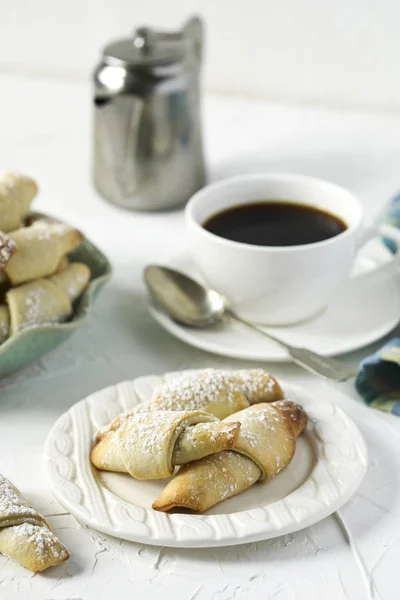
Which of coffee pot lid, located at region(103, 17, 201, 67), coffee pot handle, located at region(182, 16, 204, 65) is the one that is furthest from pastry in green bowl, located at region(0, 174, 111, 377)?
coffee pot handle, located at region(182, 16, 204, 65)

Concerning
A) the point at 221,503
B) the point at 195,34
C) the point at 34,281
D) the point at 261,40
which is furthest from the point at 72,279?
the point at 261,40

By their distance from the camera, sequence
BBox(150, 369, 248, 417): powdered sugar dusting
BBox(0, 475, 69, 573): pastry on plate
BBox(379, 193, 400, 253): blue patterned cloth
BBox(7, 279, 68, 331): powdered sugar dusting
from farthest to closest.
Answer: BBox(379, 193, 400, 253): blue patterned cloth → BBox(7, 279, 68, 331): powdered sugar dusting → BBox(150, 369, 248, 417): powdered sugar dusting → BBox(0, 475, 69, 573): pastry on plate

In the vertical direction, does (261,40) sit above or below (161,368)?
above

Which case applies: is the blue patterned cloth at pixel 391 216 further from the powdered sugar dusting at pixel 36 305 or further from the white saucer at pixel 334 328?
the powdered sugar dusting at pixel 36 305

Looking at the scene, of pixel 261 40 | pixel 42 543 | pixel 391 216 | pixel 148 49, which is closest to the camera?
pixel 42 543

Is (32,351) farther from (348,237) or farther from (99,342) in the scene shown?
(348,237)

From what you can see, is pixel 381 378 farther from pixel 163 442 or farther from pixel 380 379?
pixel 163 442

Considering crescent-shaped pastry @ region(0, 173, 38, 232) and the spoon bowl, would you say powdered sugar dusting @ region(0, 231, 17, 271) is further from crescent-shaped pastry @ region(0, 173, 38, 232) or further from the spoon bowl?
the spoon bowl
